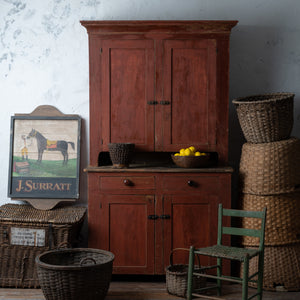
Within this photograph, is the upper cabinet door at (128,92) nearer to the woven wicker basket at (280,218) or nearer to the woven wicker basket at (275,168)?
the woven wicker basket at (275,168)

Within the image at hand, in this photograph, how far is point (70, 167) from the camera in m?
4.39

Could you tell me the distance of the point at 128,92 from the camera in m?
4.09

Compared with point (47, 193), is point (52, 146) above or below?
above

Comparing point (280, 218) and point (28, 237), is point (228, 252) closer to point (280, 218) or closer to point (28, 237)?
point (280, 218)

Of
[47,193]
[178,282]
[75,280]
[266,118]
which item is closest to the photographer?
[75,280]

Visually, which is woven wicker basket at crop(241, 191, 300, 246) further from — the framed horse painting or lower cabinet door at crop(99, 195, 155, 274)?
the framed horse painting

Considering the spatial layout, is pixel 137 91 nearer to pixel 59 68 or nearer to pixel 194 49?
pixel 194 49

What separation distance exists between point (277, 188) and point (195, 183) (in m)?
0.69

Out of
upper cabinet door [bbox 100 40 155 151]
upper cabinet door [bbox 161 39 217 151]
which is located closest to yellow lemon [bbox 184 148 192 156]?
upper cabinet door [bbox 161 39 217 151]

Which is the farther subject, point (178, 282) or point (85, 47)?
point (85, 47)

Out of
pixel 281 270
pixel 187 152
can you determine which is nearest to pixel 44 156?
pixel 187 152

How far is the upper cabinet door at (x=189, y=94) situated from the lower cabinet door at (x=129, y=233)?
0.62 meters

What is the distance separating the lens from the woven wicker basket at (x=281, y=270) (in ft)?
12.6

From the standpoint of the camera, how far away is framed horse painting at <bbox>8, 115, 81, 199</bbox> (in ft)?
14.4
